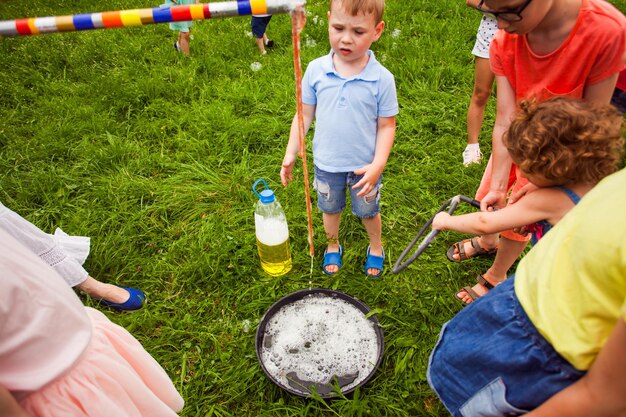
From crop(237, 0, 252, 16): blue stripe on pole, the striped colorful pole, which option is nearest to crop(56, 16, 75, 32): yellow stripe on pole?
the striped colorful pole

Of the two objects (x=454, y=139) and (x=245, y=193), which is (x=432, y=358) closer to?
(x=245, y=193)

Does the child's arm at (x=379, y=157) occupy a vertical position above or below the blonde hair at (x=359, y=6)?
below

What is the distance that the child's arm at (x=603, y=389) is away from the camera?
0.82m

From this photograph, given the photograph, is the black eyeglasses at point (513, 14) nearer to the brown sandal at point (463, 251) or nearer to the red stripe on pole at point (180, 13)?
the red stripe on pole at point (180, 13)

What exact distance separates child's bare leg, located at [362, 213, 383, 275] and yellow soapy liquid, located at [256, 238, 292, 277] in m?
0.51

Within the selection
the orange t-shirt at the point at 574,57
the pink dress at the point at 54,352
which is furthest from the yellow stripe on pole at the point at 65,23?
the orange t-shirt at the point at 574,57

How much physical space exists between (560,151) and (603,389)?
2.87 ft

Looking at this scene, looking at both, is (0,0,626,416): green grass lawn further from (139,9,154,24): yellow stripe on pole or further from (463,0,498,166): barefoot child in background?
(139,9,154,24): yellow stripe on pole

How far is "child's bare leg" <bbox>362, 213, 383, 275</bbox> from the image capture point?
2.59 meters

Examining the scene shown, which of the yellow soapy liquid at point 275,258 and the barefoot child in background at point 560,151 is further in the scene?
the yellow soapy liquid at point 275,258

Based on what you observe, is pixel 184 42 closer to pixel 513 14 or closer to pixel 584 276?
pixel 513 14

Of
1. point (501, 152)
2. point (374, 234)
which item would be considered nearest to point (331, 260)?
point (374, 234)

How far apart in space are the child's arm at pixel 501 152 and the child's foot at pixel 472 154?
3.94ft

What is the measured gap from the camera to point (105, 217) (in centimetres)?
308
